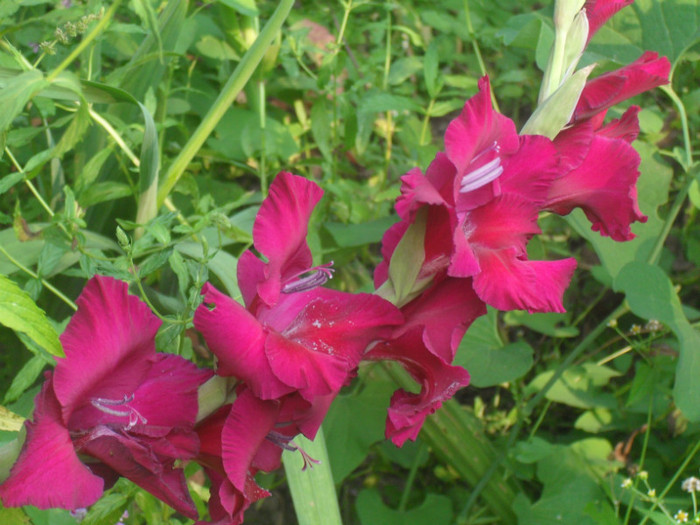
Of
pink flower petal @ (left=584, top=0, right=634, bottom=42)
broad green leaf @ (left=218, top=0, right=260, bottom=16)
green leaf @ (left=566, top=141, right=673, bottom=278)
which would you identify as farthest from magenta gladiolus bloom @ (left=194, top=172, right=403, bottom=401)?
green leaf @ (left=566, top=141, right=673, bottom=278)

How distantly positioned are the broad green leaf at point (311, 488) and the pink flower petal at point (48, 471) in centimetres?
35

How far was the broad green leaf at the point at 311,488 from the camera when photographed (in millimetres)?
776

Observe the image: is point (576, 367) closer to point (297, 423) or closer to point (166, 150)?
point (166, 150)

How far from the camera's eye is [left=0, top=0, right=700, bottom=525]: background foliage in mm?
929

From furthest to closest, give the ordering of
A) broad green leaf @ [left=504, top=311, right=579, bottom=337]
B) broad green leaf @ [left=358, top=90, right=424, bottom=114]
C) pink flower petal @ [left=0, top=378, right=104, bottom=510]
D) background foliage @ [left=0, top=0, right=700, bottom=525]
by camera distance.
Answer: broad green leaf @ [left=504, top=311, right=579, bottom=337] → broad green leaf @ [left=358, top=90, right=424, bottom=114] → background foliage @ [left=0, top=0, right=700, bottom=525] → pink flower petal @ [left=0, top=378, right=104, bottom=510]

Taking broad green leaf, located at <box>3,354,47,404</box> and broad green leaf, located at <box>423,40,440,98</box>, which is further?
broad green leaf, located at <box>423,40,440,98</box>

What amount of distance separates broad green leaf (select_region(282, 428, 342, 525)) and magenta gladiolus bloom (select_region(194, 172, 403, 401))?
0.92ft

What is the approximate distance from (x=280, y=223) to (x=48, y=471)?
7.9 inches

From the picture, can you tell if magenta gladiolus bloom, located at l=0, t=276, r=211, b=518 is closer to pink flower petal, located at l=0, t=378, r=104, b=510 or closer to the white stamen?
pink flower petal, located at l=0, t=378, r=104, b=510

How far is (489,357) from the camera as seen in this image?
1.22 meters

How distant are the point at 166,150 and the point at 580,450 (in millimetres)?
856

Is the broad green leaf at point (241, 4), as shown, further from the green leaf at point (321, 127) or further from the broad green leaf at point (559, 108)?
the broad green leaf at point (559, 108)

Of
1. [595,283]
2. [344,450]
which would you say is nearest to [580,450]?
[344,450]

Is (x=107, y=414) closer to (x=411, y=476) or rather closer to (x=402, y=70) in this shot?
Result: (x=411, y=476)
